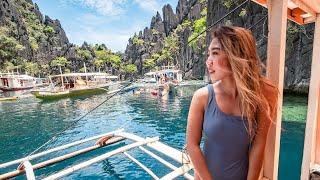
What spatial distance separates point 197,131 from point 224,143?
18cm

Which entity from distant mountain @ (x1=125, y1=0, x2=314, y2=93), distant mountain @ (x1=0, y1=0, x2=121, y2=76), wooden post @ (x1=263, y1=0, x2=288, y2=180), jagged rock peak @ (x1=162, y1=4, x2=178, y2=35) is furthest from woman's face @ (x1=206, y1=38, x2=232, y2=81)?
jagged rock peak @ (x1=162, y1=4, x2=178, y2=35)

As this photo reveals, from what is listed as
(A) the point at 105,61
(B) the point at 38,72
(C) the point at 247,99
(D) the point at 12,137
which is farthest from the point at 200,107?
(A) the point at 105,61

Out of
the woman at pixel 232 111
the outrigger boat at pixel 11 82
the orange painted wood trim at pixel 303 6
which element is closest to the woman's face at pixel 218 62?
the woman at pixel 232 111

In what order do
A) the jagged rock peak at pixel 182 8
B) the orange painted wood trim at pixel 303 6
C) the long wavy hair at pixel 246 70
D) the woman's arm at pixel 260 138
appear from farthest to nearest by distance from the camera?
the jagged rock peak at pixel 182 8, the orange painted wood trim at pixel 303 6, the woman's arm at pixel 260 138, the long wavy hair at pixel 246 70

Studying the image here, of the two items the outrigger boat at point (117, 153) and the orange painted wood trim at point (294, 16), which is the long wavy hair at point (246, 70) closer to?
the orange painted wood trim at point (294, 16)

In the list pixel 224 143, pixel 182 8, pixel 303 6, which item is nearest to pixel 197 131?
pixel 224 143

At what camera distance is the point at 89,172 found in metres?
8.92

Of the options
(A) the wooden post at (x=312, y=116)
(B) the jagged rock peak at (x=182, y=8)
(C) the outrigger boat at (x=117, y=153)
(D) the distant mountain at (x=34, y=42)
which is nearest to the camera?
(A) the wooden post at (x=312, y=116)

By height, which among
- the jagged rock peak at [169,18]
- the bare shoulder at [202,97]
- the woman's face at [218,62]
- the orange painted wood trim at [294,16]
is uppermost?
the jagged rock peak at [169,18]

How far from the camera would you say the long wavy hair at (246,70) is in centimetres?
148

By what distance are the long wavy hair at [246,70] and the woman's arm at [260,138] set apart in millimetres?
31

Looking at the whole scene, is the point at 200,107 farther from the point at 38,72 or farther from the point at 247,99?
the point at 38,72

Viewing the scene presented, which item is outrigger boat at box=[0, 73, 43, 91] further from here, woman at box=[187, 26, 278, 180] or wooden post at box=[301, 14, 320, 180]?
woman at box=[187, 26, 278, 180]

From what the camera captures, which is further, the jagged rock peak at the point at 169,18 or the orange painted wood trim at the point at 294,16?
the jagged rock peak at the point at 169,18
